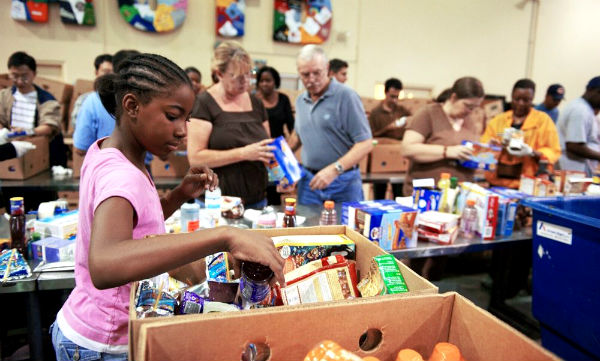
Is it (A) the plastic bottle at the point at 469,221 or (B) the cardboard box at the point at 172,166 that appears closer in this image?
(A) the plastic bottle at the point at 469,221

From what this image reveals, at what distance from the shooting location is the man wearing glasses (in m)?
3.67

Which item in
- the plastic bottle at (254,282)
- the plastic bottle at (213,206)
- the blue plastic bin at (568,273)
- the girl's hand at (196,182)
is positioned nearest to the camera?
the plastic bottle at (254,282)

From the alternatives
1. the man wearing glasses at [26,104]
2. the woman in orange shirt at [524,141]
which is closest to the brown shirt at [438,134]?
the woman in orange shirt at [524,141]

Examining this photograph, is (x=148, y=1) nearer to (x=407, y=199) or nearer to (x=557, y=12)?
(x=407, y=199)

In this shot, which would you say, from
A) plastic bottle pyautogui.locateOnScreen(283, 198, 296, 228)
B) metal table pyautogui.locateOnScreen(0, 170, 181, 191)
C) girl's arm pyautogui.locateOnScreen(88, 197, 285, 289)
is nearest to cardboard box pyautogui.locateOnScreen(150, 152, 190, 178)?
metal table pyautogui.locateOnScreen(0, 170, 181, 191)

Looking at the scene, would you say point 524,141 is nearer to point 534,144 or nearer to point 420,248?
point 534,144

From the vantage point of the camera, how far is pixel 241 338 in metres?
0.77

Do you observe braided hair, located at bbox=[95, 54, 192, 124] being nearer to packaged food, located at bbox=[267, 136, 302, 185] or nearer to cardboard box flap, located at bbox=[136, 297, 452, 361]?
cardboard box flap, located at bbox=[136, 297, 452, 361]

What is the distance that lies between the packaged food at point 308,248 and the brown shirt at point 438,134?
6.30ft

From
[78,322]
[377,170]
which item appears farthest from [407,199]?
[377,170]

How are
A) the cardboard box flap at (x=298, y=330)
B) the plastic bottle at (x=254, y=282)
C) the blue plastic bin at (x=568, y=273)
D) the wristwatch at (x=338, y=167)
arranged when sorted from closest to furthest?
the cardboard box flap at (x=298, y=330) → the plastic bottle at (x=254, y=282) → the blue plastic bin at (x=568, y=273) → the wristwatch at (x=338, y=167)

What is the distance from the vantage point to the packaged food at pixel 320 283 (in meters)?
1.05

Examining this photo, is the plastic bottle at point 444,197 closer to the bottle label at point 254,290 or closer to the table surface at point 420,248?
the table surface at point 420,248

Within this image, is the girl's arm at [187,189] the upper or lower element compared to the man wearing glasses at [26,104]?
lower
